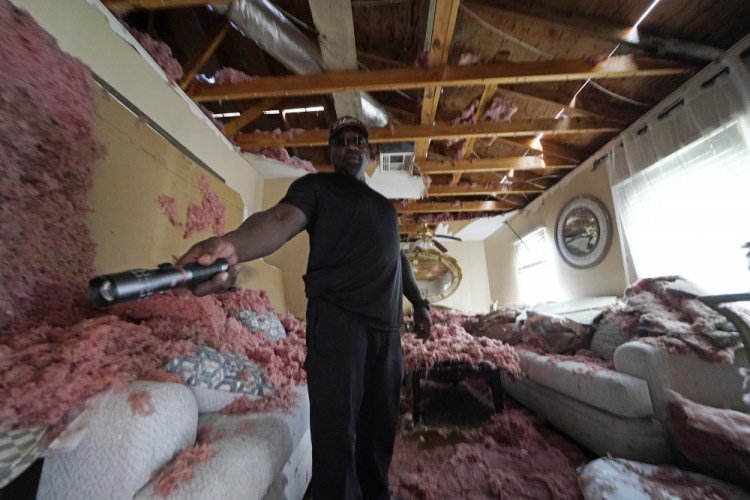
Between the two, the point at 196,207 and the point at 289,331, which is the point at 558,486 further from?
the point at 196,207

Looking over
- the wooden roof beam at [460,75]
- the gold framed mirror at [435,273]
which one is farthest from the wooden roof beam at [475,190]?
the wooden roof beam at [460,75]

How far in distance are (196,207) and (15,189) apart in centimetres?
97

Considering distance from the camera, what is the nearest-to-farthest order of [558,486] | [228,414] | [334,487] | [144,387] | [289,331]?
[144,387] → [334,487] → [228,414] → [558,486] → [289,331]

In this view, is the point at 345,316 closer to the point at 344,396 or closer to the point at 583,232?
the point at 344,396

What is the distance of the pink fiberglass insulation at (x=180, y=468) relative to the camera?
22.9 inches

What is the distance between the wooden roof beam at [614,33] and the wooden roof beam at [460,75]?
0.23 feet

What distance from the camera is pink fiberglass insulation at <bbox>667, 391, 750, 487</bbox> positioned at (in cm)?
101

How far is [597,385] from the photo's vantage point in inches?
57.1

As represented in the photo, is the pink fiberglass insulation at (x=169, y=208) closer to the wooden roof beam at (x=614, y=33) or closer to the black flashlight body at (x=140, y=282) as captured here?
the black flashlight body at (x=140, y=282)

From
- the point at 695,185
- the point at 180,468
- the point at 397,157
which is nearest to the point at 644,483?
the point at 180,468

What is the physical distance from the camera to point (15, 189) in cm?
86

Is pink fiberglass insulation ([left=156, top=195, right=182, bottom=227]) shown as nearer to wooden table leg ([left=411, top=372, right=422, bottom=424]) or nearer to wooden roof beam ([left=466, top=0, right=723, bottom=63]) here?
wooden table leg ([left=411, top=372, right=422, bottom=424])

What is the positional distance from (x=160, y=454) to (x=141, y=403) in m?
0.12

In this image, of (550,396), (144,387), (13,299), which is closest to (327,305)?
(144,387)
